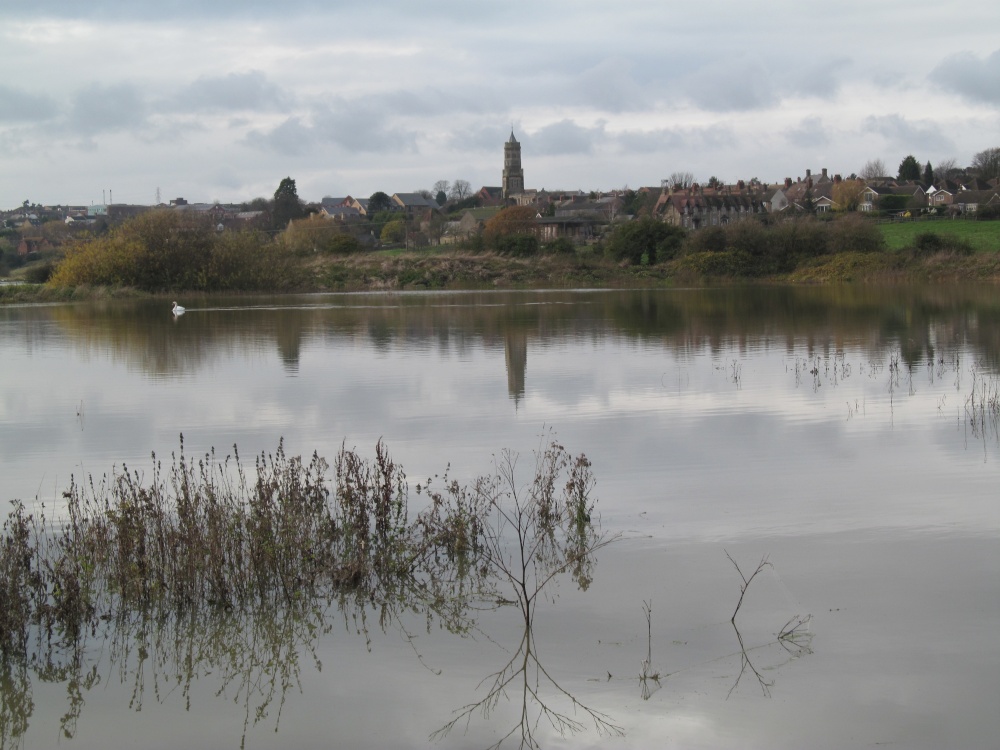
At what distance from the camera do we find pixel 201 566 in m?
7.18

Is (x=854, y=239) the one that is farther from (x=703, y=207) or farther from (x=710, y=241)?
(x=703, y=207)

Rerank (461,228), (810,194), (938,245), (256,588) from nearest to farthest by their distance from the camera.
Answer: (256,588)
(938,245)
(461,228)
(810,194)

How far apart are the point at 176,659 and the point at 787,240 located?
58.3m

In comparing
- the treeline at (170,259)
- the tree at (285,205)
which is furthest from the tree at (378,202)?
the treeline at (170,259)

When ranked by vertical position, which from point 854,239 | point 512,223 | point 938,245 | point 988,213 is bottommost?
point 938,245

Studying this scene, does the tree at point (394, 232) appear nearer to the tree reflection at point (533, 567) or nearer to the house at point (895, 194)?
the house at point (895, 194)

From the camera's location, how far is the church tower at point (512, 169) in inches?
7234

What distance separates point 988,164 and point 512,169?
3243 inches

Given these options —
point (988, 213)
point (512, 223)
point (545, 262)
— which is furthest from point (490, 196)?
point (545, 262)

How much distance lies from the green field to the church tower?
10967 cm

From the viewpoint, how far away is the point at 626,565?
313 inches

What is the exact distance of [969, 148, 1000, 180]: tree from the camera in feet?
399

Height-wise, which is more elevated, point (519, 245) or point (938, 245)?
point (519, 245)

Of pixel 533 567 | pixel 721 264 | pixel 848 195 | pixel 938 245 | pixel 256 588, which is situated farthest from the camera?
→ pixel 848 195
